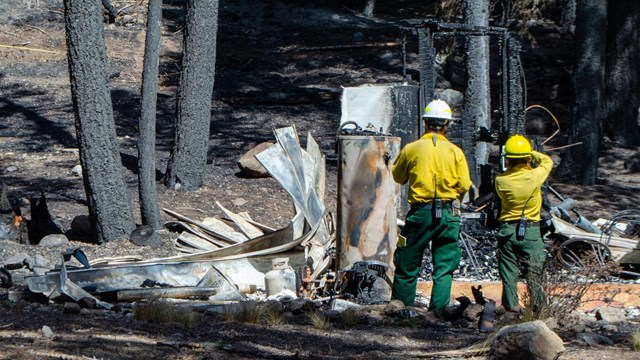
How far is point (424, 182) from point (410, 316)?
3.47 ft

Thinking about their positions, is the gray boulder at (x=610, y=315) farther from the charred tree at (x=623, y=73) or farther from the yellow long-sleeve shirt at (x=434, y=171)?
the charred tree at (x=623, y=73)

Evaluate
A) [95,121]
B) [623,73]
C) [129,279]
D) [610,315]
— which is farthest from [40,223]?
[623,73]

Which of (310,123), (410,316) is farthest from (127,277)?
(310,123)

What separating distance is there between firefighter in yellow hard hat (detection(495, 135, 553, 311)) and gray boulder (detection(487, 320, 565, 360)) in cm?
191

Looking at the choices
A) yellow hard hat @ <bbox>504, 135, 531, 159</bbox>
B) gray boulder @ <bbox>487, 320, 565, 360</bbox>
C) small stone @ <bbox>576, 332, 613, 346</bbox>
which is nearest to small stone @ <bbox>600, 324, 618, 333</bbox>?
small stone @ <bbox>576, 332, 613, 346</bbox>

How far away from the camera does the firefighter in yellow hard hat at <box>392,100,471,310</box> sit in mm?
8375

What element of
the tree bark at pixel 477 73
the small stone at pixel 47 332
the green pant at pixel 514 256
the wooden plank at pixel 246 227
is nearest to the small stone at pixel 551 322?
the green pant at pixel 514 256

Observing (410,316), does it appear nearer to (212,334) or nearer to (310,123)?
(212,334)

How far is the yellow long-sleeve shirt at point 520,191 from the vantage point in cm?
834

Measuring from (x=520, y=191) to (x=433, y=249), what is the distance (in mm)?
823

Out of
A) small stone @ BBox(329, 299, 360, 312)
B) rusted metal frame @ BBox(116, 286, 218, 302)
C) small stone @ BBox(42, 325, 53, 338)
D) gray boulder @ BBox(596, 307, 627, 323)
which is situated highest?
small stone @ BBox(42, 325, 53, 338)

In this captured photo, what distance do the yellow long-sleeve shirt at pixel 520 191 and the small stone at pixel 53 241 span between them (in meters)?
5.18

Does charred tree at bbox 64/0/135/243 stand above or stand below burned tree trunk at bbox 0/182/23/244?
above

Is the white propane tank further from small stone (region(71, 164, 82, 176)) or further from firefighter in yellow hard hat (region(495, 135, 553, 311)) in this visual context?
small stone (region(71, 164, 82, 176))
